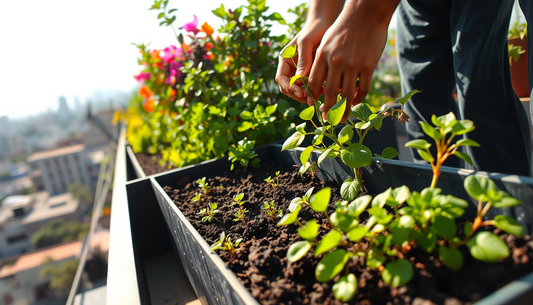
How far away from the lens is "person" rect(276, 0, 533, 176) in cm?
73

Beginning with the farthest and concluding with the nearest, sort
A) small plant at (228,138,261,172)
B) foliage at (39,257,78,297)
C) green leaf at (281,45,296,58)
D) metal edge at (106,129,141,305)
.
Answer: foliage at (39,257,78,297), small plant at (228,138,261,172), green leaf at (281,45,296,58), metal edge at (106,129,141,305)

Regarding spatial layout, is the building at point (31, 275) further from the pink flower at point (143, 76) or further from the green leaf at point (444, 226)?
the green leaf at point (444, 226)

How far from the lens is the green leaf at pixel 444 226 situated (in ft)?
1.33

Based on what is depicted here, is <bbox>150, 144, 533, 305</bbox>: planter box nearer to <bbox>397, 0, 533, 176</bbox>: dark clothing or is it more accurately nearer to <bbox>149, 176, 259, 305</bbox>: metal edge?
<bbox>149, 176, 259, 305</bbox>: metal edge

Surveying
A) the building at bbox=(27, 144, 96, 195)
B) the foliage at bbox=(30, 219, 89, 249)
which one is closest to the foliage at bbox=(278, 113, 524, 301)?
the building at bbox=(27, 144, 96, 195)

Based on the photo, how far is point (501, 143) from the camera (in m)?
1.08

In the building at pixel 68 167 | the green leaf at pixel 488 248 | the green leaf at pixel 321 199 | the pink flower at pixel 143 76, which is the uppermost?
the pink flower at pixel 143 76

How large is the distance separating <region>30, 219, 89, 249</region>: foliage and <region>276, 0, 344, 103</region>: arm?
2430 cm

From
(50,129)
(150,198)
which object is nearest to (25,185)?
(50,129)

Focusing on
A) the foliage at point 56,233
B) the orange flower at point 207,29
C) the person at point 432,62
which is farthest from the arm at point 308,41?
the foliage at point 56,233

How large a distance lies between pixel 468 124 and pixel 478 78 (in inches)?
28.9

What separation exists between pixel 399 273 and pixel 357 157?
285 millimetres

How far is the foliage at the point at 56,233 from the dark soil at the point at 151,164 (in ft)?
73.8

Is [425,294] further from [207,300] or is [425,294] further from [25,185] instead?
[25,185]
